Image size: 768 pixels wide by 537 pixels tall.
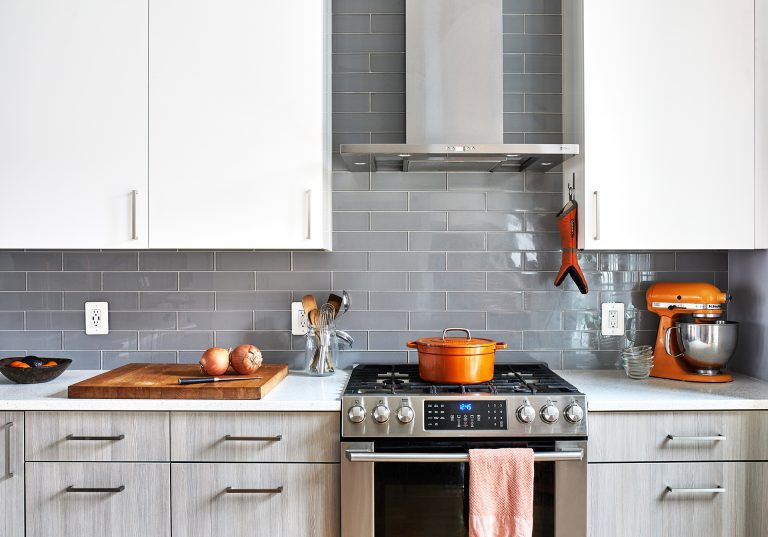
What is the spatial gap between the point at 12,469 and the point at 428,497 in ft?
4.36

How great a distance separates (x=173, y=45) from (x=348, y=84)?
709 millimetres

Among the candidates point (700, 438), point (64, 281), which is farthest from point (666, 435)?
point (64, 281)

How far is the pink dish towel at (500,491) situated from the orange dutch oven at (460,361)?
286mm

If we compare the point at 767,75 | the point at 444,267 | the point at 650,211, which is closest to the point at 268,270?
the point at 444,267

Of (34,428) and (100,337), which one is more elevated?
(100,337)

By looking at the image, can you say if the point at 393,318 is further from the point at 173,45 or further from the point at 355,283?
the point at 173,45

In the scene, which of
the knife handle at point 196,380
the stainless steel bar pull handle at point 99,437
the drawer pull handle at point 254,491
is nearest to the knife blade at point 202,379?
the knife handle at point 196,380

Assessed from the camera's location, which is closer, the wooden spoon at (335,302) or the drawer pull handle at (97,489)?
the drawer pull handle at (97,489)

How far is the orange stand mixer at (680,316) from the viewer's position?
90.0 inches

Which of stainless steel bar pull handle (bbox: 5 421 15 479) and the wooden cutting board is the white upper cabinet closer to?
the wooden cutting board

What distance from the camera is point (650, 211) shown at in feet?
7.21

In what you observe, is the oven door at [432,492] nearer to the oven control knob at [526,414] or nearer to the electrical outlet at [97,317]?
the oven control knob at [526,414]

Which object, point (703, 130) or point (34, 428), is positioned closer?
point (34, 428)

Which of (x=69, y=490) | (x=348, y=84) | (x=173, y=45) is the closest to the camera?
(x=69, y=490)
